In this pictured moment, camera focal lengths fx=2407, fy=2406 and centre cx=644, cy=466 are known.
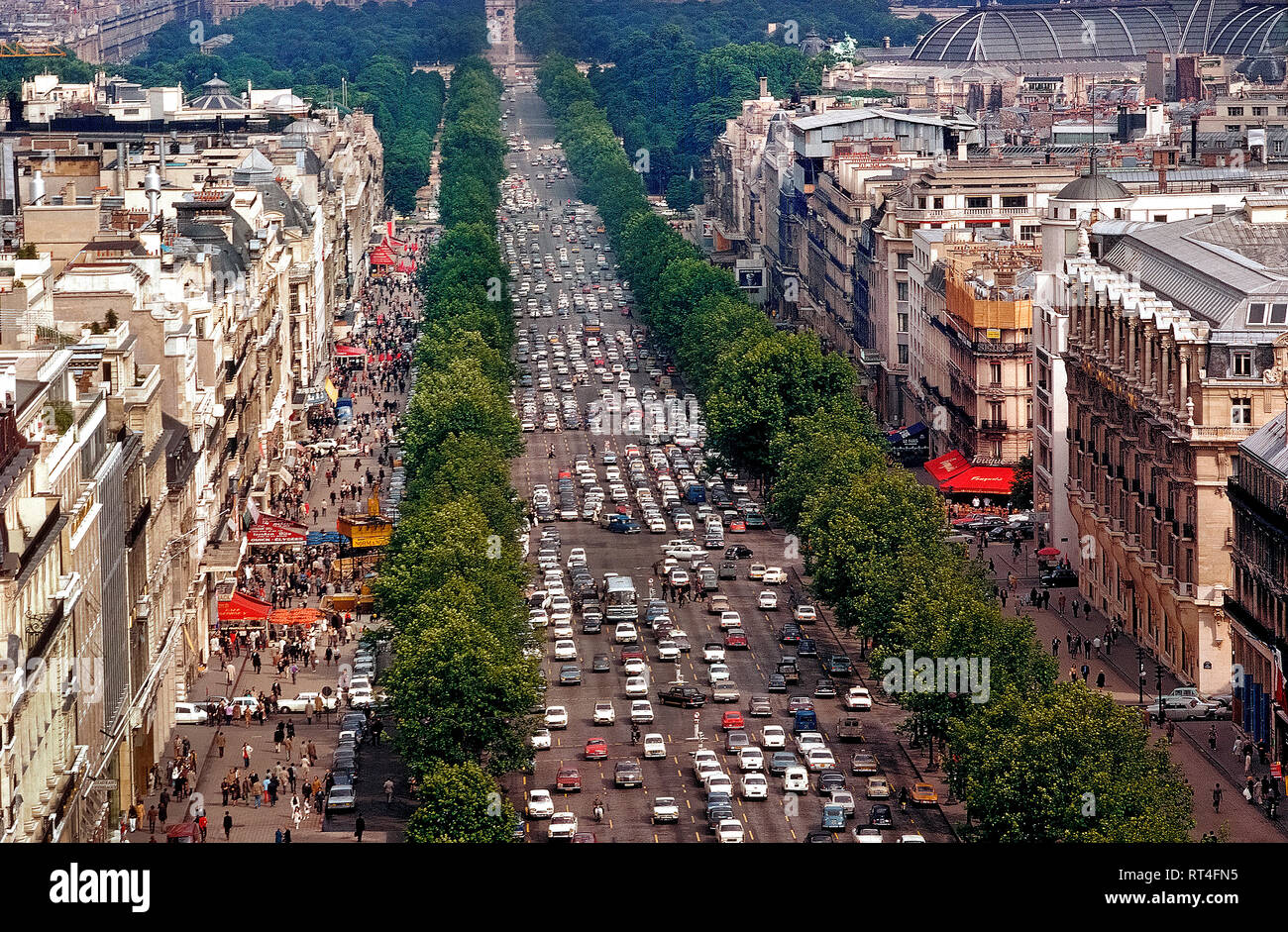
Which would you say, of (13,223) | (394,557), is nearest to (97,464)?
(394,557)

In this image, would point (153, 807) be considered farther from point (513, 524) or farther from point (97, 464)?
point (513, 524)

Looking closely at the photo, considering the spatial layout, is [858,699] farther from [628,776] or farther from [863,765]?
[628,776]

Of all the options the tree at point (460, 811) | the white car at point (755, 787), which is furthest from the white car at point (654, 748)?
the tree at point (460, 811)

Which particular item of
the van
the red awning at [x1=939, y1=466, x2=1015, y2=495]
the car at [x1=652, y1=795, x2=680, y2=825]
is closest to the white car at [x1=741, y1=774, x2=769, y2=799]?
the car at [x1=652, y1=795, x2=680, y2=825]

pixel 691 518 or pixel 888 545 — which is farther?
pixel 691 518

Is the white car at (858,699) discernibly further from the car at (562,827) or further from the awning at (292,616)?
the awning at (292,616)
